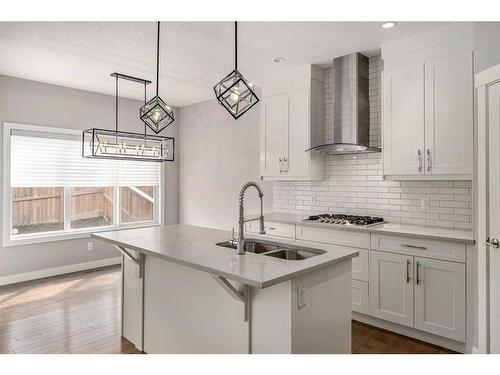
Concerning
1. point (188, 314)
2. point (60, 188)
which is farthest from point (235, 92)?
point (60, 188)

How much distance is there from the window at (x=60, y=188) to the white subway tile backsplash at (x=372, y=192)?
2.76m

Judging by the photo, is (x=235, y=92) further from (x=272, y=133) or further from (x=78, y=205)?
(x=78, y=205)

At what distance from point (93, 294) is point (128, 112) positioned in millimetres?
3041

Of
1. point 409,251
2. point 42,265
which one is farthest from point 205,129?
point 409,251

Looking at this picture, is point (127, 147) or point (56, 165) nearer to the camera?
point (127, 147)

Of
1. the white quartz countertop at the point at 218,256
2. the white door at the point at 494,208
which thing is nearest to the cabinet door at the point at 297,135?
the white quartz countertop at the point at 218,256

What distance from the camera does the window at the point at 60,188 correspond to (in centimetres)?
482

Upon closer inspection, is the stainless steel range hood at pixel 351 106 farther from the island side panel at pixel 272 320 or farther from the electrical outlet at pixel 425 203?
the island side panel at pixel 272 320

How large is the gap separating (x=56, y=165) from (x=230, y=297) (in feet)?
13.5

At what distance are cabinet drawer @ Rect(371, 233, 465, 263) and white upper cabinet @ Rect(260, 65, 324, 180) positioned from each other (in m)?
1.24

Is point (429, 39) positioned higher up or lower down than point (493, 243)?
higher up

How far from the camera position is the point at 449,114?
312 centimetres

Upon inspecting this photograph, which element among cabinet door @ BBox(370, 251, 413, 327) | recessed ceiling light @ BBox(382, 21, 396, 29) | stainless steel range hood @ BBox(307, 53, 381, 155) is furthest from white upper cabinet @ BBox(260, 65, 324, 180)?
cabinet door @ BBox(370, 251, 413, 327)
